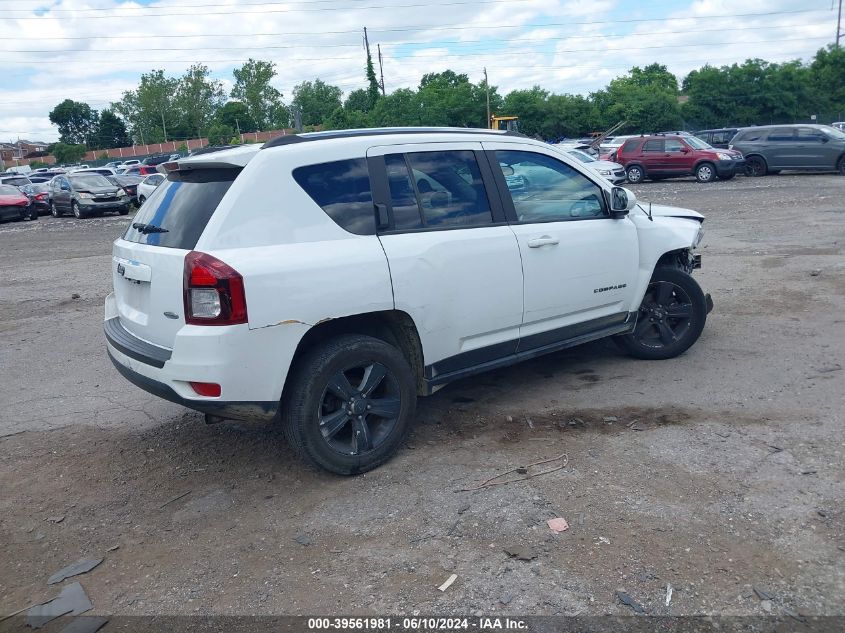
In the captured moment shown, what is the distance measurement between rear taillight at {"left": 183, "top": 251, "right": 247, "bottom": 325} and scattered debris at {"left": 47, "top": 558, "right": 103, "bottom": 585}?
1.27m

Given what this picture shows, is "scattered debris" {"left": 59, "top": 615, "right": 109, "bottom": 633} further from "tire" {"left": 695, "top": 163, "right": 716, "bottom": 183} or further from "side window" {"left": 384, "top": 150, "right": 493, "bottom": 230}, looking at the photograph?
"tire" {"left": 695, "top": 163, "right": 716, "bottom": 183}

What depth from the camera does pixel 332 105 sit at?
100562 millimetres

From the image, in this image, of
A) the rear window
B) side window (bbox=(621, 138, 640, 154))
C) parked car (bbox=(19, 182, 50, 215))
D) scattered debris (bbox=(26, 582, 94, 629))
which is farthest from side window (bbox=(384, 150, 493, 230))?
parked car (bbox=(19, 182, 50, 215))

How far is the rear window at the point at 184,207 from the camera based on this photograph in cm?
415

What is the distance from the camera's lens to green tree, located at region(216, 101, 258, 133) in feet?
329

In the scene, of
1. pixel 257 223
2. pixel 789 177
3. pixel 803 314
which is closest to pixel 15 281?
pixel 257 223

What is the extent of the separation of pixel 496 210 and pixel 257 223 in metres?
1.67

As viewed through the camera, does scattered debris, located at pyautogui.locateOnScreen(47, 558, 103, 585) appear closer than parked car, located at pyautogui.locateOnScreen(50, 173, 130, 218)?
Yes

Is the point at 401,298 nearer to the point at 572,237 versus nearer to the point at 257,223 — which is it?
the point at 257,223

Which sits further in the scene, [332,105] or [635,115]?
[332,105]

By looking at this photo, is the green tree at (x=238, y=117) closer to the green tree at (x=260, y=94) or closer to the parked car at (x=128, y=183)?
the green tree at (x=260, y=94)

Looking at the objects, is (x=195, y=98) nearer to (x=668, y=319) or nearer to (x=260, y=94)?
(x=260, y=94)

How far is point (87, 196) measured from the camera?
25.1 metres

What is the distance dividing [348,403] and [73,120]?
460 feet
